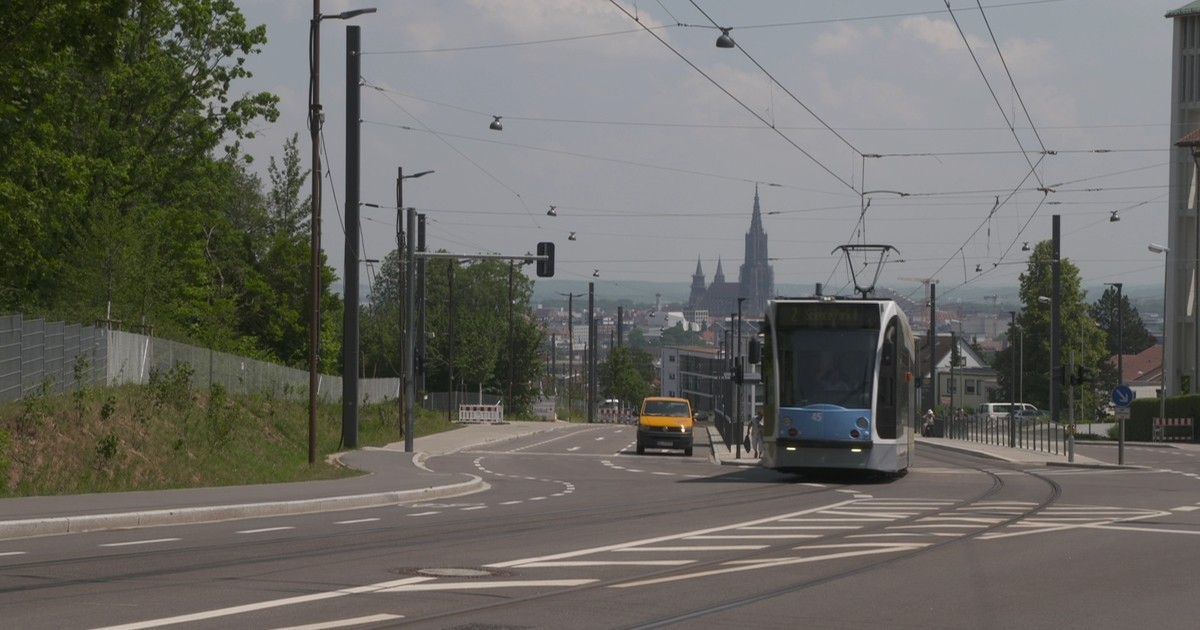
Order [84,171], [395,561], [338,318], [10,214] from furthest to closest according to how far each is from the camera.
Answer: [338,318], [84,171], [10,214], [395,561]

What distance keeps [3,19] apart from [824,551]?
13.9 m

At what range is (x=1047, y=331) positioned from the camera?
109 m

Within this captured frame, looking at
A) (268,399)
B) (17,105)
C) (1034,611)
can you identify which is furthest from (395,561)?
(268,399)

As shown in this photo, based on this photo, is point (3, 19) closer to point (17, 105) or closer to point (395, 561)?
point (17, 105)

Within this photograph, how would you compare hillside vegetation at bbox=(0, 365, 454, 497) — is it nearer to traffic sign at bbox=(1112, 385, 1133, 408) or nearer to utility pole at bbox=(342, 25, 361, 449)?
utility pole at bbox=(342, 25, 361, 449)

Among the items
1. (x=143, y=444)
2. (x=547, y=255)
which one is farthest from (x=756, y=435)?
(x=143, y=444)

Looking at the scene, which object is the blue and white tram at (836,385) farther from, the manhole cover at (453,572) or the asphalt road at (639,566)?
the manhole cover at (453,572)

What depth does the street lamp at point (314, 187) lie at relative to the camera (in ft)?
102

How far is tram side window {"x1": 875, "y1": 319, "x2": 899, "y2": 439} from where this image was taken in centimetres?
2722

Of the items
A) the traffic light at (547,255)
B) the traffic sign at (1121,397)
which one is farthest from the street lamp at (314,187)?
the traffic sign at (1121,397)

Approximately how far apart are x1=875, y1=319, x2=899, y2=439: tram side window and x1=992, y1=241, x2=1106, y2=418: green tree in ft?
243

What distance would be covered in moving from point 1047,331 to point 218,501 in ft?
316

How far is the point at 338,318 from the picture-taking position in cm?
10219

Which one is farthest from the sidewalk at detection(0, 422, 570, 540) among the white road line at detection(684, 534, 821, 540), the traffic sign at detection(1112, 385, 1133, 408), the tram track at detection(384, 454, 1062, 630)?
the traffic sign at detection(1112, 385, 1133, 408)
